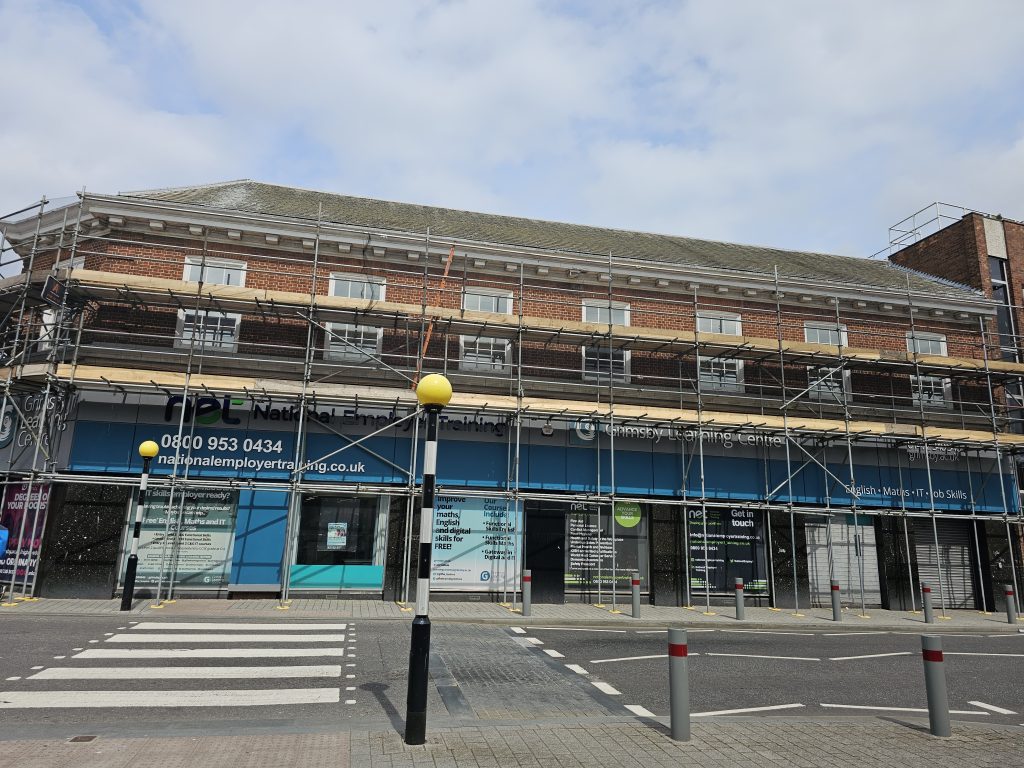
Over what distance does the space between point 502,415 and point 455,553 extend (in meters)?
3.56

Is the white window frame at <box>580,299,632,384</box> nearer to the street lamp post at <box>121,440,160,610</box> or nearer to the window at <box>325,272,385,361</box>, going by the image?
the window at <box>325,272,385,361</box>

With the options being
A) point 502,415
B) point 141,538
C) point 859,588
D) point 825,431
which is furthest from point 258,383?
point 859,588

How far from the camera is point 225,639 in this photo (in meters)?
10.6

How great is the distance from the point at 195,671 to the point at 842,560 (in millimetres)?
16404

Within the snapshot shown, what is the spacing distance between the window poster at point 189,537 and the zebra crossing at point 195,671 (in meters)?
3.58

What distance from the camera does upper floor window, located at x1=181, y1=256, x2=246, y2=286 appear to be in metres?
16.5

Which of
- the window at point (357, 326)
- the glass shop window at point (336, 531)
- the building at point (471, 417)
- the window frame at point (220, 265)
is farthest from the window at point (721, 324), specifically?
the window frame at point (220, 265)

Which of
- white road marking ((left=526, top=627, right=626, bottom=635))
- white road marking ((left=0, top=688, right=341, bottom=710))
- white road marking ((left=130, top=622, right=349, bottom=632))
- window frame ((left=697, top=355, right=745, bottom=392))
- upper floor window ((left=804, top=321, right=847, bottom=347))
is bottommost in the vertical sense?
white road marking ((left=0, top=688, right=341, bottom=710))

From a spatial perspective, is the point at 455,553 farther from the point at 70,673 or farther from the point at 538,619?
the point at 70,673

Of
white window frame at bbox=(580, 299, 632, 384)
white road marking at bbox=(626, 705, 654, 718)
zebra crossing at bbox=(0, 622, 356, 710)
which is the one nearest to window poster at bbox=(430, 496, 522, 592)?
white window frame at bbox=(580, 299, 632, 384)

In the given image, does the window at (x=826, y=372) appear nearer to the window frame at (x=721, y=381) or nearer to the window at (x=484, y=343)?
the window frame at (x=721, y=381)

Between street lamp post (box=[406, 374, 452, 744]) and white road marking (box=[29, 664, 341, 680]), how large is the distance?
A: 3066 millimetres

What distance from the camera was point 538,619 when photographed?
1379cm

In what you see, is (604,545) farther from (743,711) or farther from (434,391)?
(434,391)
